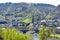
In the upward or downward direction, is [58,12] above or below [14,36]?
below

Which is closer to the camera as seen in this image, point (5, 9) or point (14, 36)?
point (14, 36)

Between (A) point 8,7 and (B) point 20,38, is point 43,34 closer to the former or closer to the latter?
(B) point 20,38

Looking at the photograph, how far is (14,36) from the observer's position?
15008mm

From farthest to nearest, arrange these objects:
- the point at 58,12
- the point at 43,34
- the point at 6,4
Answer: the point at 6,4, the point at 58,12, the point at 43,34

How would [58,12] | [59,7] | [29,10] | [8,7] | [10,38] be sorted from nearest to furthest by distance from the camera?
[10,38], [58,12], [59,7], [29,10], [8,7]

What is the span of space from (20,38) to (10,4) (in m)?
113

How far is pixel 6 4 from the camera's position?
131 meters

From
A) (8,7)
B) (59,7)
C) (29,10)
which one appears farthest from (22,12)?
Result: (8,7)

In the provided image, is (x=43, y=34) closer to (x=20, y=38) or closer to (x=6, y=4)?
(x=20, y=38)

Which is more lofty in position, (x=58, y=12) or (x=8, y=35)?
(x=8, y=35)

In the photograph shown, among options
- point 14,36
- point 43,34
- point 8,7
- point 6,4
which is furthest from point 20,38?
point 6,4

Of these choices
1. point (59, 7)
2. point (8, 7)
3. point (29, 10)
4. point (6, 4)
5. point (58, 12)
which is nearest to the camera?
point (58, 12)

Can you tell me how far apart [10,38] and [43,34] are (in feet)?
27.5

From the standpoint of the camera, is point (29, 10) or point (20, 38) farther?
point (29, 10)
